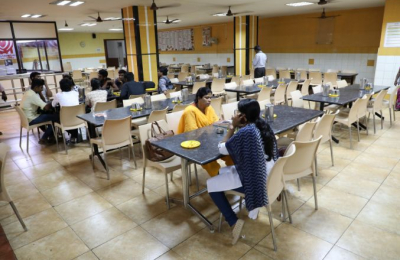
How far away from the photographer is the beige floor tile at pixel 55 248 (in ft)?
6.94

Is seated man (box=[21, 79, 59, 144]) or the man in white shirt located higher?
the man in white shirt

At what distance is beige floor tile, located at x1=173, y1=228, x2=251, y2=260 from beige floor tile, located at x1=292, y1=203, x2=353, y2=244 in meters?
0.57

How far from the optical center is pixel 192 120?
285 cm

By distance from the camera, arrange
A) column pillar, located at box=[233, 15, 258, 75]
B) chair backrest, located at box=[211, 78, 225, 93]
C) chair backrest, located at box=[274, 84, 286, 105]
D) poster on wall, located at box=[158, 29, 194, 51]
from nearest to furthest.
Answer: chair backrest, located at box=[274, 84, 286, 105] < chair backrest, located at box=[211, 78, 225, 93] < column pillar, located at box=[233, 15, 258, 75] < poster on wall, located at box=[158, 29, 194, 51]


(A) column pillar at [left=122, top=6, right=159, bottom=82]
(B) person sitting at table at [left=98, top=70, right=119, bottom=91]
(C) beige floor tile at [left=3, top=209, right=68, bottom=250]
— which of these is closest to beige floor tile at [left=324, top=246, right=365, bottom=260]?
(C) beige floor tile at [left=3, top=209, right=68, bottom=250]

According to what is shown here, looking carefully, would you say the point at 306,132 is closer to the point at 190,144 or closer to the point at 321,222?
the point at 321,222

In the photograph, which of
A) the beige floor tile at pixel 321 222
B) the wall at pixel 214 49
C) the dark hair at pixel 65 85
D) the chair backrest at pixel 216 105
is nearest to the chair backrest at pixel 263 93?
the chair backrest at pixel 216 105

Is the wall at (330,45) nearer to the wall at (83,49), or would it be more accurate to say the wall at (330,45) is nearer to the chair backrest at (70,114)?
the chair backrest at (70,114)

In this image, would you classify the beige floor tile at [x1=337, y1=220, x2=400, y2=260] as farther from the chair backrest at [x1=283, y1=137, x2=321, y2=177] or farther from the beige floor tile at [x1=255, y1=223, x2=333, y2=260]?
the chair backrest at [x1=283, y1=137, x2=321, y2=177]

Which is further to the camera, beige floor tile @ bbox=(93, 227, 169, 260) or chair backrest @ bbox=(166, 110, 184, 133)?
chair backrest @ bbox=(166, 110, 184, 133)

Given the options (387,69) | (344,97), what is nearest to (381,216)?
(344,97)

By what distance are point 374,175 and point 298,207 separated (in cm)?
123

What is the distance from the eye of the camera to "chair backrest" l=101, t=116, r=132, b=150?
125 inches

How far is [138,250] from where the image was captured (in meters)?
2.14
